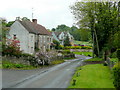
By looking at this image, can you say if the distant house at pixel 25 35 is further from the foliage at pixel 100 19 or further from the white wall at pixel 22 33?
the foliage at pixel 100 19

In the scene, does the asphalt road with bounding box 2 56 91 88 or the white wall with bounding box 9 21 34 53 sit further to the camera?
the white wall with bounding box 9 21 34 53

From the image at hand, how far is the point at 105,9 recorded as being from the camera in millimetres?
37469

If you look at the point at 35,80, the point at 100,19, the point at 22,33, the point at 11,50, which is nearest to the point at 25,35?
the point at 22,33

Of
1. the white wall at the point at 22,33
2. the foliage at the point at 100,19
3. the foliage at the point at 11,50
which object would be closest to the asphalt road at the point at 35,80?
the foliage at the point at 11,50

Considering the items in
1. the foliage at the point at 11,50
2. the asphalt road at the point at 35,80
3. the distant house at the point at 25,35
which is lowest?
the asphalt road at the point at 35,80

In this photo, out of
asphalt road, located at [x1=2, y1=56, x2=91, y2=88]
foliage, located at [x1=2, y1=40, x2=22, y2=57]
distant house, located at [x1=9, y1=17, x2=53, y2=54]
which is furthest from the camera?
distant house, located at [x1=9, y1=17, x2=53, y2=54]

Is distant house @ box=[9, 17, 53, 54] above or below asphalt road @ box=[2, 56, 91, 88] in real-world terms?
above

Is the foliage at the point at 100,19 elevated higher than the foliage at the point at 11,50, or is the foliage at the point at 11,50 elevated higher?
the foliage at the point at 100,19

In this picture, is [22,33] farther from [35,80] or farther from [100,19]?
[35,80]

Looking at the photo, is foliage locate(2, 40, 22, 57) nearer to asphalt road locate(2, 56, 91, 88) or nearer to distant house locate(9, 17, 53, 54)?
asphalt road locate(2, 56, 91, 88)

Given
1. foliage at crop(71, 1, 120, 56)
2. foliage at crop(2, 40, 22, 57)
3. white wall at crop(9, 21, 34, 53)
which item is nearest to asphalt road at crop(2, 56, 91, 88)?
foliage at crop(2, 40, 22, 57)

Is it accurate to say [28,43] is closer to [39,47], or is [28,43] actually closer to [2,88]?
[39,47]

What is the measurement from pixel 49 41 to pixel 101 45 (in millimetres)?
19918

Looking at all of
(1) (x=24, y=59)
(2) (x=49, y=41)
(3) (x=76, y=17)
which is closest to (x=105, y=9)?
(3) (x=76, y=17)
